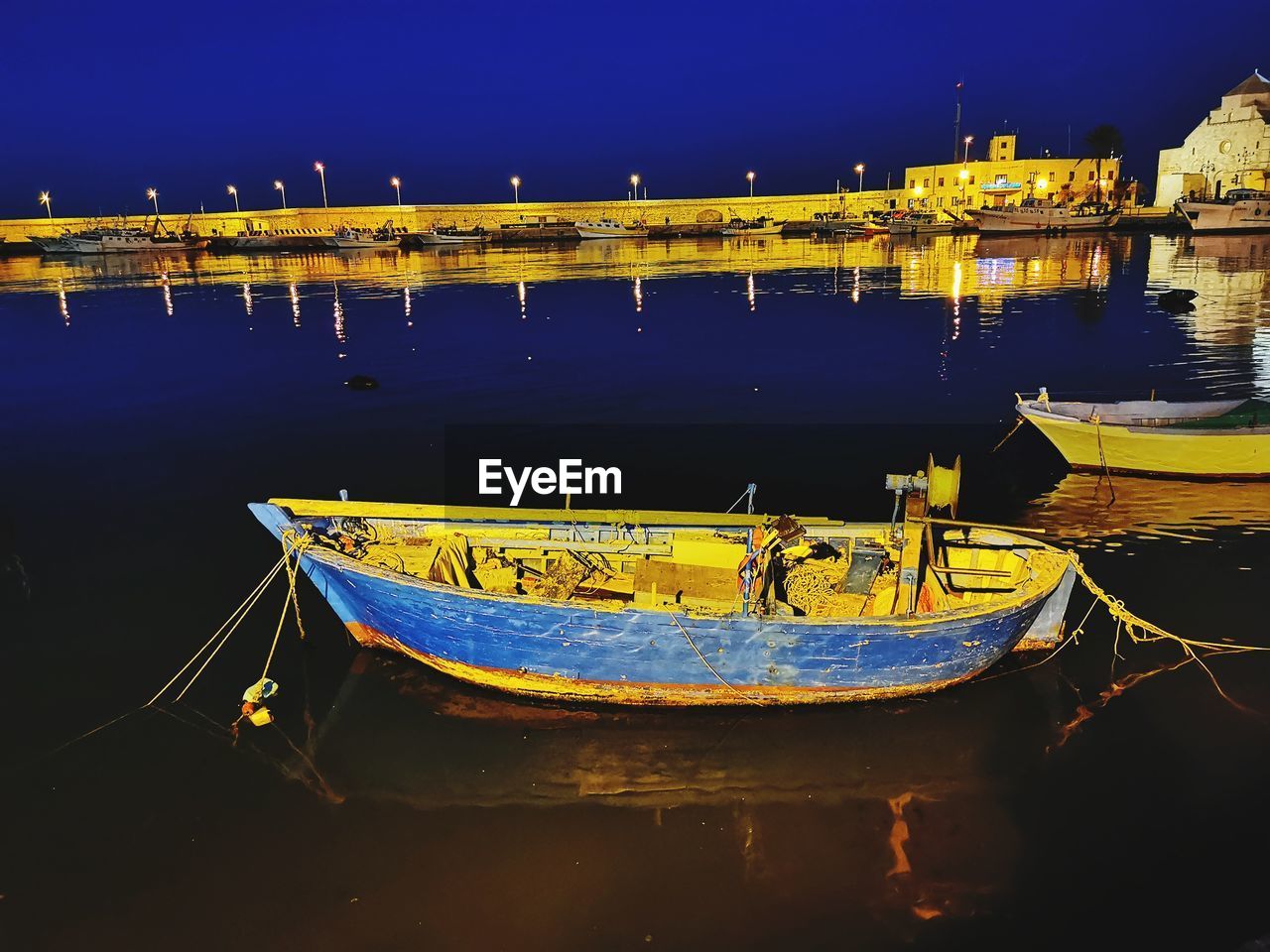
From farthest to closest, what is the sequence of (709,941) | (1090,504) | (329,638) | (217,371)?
1. (217,371)
2. (1090,504)
3. (329,638)
4. (709,941)

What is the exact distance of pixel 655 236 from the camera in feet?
484

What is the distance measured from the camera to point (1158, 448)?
15.4 m

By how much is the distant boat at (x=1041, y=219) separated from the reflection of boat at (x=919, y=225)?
9.90 meters

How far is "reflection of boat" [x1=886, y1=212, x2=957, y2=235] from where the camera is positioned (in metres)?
122

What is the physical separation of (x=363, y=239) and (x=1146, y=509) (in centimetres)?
13023

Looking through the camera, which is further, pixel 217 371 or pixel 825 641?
pixel 217 371

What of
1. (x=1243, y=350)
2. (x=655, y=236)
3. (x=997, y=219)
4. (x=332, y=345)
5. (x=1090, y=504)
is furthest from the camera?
(x=655, y=236)

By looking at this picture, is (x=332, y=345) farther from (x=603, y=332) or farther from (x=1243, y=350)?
(x=1243, y=350)

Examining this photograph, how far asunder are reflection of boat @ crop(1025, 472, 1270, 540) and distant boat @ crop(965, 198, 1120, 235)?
10414 cm

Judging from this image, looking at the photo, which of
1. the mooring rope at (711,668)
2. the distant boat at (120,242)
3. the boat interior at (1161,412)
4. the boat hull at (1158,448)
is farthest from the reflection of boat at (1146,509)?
the distant boat at (120,242)

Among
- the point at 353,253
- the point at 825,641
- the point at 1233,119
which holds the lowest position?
the point at 825,641

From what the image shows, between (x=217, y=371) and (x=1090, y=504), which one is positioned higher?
(x=217, y=371)

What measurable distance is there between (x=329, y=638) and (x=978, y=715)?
8.39 metres

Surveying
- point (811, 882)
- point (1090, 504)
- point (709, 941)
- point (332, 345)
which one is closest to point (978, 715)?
point (811, 882)
